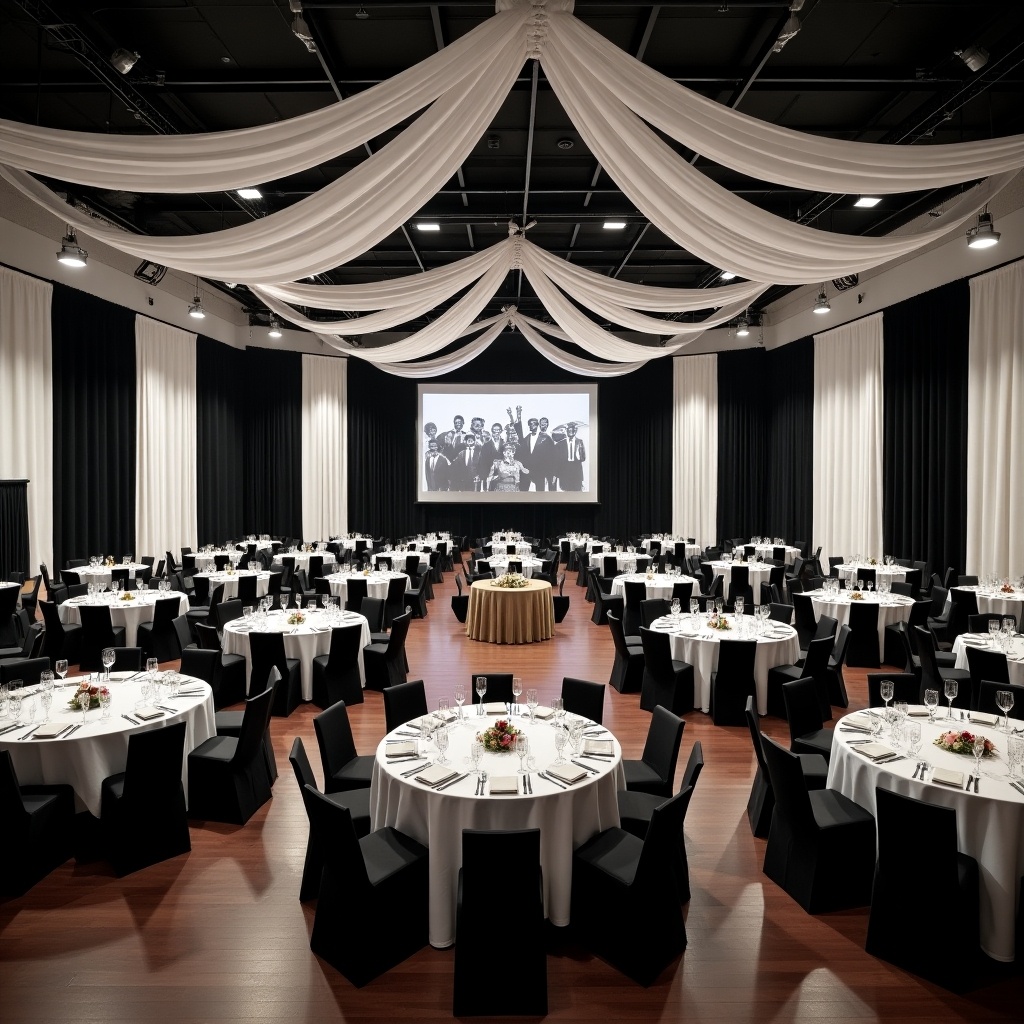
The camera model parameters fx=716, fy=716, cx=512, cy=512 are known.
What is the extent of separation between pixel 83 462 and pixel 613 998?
1227cm

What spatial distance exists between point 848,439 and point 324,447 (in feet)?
41.2

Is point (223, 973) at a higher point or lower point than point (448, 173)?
lower

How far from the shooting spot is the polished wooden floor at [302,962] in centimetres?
315

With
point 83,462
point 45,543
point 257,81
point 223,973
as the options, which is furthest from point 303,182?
point 223,973

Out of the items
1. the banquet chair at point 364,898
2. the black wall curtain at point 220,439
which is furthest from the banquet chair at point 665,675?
the black wall curtain at point 220,439

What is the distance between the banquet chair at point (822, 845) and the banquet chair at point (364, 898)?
6.28 feet

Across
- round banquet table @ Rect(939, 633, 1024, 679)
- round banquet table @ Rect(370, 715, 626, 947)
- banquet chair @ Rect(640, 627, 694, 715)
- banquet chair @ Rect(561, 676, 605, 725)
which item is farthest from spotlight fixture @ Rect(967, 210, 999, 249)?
round banquet table @ Rect(370, 715, 626, 947)

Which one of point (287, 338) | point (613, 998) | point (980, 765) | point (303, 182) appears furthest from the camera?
point (287, 338)

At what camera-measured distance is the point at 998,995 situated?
3217 mm

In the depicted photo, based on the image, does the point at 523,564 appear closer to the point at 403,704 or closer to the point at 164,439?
the point at 164,439

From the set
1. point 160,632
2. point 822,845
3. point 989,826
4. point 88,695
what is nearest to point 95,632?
point 160,632

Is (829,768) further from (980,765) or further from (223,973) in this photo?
(223,973)

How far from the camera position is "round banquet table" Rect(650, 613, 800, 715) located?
22.3 ft

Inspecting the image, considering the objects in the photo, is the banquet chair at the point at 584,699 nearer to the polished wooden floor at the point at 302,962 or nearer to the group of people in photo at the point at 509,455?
the polished wooden floor at the point at 302,962
